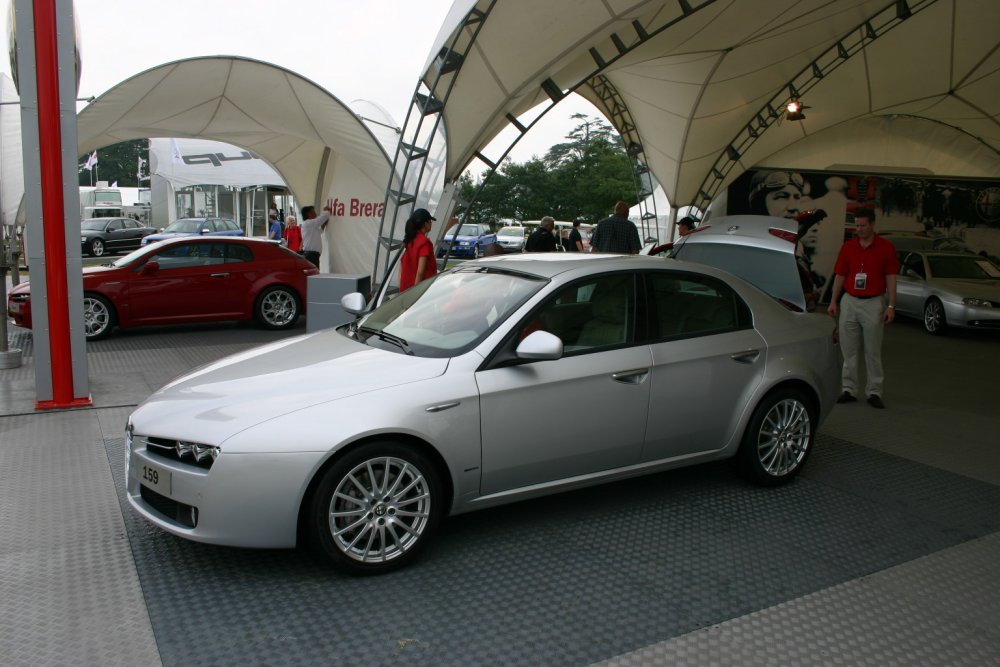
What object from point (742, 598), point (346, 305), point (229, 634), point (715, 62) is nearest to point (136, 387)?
point (346, 305)

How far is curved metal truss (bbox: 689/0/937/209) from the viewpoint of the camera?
1392 centimetres

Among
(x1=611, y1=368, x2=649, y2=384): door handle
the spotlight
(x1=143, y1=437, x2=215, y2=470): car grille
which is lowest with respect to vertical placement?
(x1=143, y1=437, x2=215, y2=470): car grille

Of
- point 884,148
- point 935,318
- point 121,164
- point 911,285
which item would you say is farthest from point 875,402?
point 121,164

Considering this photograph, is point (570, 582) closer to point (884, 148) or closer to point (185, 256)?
point (185, 256)

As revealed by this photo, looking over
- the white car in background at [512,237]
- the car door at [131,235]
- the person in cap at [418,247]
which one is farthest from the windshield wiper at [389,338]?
the car door at [131,235]

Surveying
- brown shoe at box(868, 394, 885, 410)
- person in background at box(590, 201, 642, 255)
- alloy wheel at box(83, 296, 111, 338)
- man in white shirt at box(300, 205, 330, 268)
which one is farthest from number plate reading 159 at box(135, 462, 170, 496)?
man in white shirt at box(300, 205, 330, 268)

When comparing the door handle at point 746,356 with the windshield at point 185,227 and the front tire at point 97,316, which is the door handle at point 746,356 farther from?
the windshield at point 185,227

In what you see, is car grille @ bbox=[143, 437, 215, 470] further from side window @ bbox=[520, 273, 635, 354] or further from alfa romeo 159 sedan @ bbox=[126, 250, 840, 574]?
side window @ bbox=[520, 273, 635, 354]

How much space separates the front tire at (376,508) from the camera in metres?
3.53

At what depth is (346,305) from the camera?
17.4 ft

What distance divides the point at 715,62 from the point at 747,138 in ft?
13.7

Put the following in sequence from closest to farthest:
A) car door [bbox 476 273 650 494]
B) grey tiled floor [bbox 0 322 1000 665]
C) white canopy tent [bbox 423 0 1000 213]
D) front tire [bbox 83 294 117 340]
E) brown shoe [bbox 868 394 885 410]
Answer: grey tiled floor [bbox 0 322 1000 665]
car door [bbox 476 273 650 494]
brown shoe [bbox 868 394 885 410]
white canopy tent [bbox 423 0 1000 213]
front tire [bbox 83 294 117 340]

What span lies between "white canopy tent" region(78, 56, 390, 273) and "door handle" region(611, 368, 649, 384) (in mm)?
11638

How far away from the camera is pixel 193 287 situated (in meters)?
11.0
